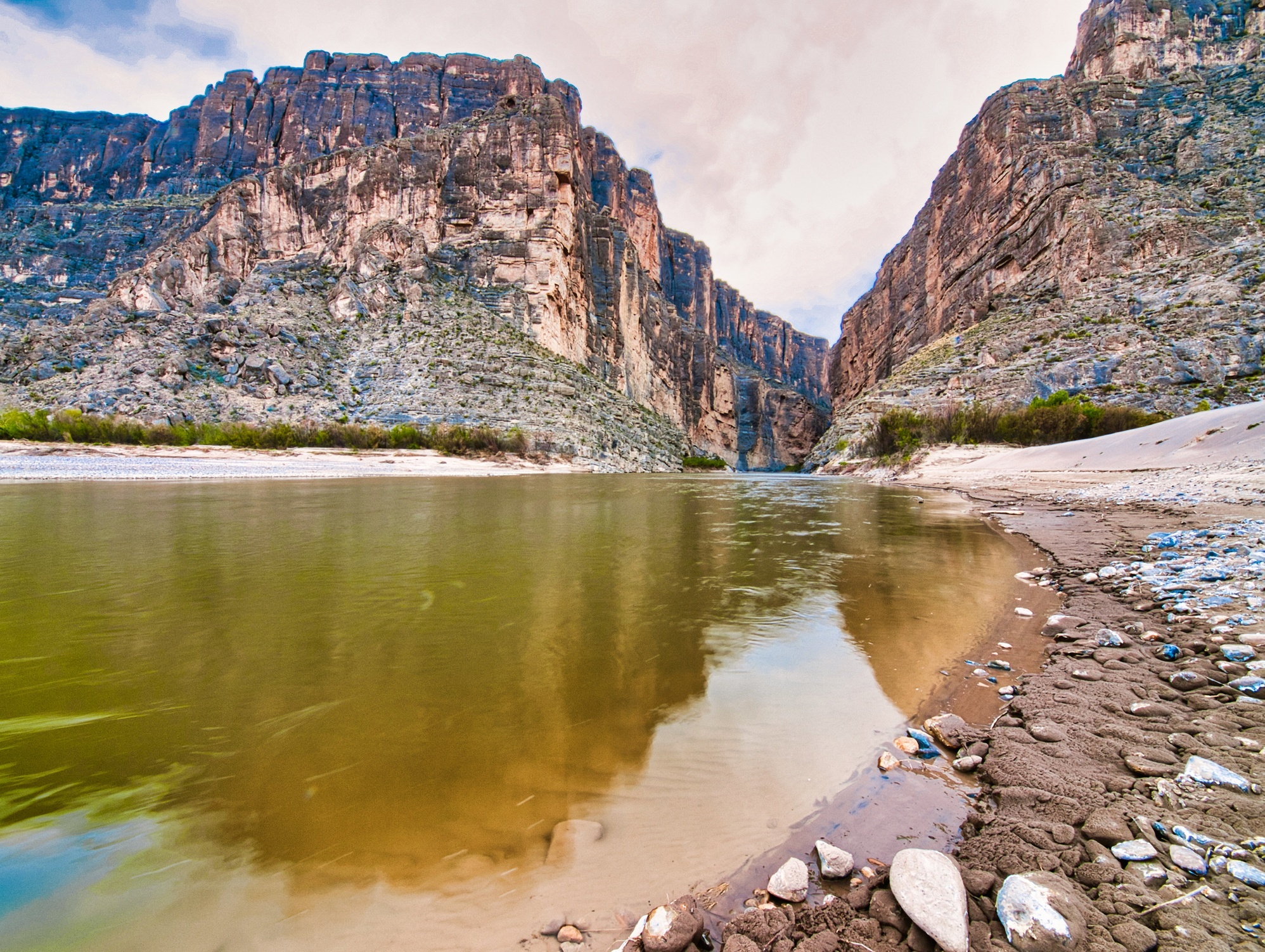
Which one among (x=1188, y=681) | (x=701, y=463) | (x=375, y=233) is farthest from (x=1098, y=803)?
(x=701, y=463)

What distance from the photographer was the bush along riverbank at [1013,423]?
2988 cm

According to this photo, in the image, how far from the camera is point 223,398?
4331cm

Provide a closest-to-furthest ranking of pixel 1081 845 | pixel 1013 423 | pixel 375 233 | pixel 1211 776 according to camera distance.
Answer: pixel 1081 845 → pixel 1211 776 → pixel 1013 423 → pixel 375 233

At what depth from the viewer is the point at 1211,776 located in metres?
2.14

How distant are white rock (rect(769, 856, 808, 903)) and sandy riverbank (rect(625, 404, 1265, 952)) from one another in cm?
4

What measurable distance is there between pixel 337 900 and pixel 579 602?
423cm

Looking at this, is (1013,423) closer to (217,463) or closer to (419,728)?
(419,728)

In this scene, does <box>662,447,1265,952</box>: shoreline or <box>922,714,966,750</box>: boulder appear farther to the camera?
<box>922,714,966,750</box>: boulder

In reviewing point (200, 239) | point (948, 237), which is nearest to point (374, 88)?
point (200, 239)

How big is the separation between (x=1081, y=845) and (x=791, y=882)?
112 centimetres

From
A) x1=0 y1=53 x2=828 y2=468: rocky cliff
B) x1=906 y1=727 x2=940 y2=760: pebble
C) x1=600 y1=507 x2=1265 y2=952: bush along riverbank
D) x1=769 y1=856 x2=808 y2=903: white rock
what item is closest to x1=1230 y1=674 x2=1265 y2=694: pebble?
x1=600 y1=507 x2=1265 y2=952: bush along riverbank

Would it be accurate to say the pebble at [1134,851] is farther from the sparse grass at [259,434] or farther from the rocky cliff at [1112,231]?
the sparse grass at [259,434]

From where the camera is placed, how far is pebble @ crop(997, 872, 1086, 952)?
4.95 feet

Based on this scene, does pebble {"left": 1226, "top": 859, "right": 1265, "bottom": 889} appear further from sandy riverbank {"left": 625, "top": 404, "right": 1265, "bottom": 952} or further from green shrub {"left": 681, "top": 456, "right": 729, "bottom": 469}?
green shrub {"left": 681, "top": 456, "right": 729, "bottom": 469}
